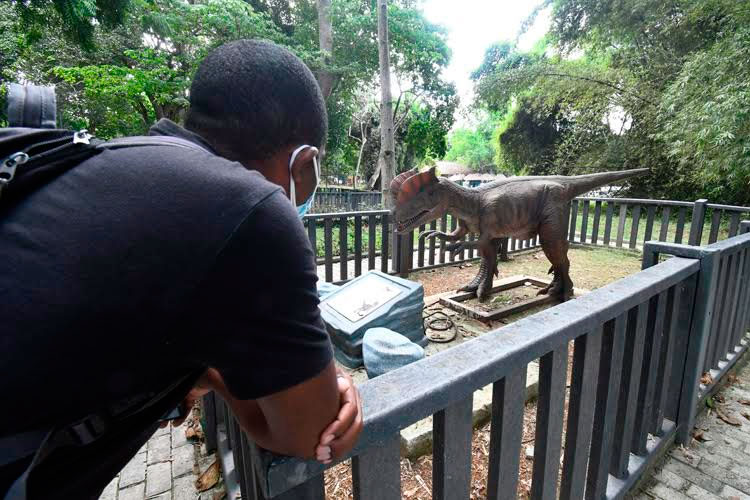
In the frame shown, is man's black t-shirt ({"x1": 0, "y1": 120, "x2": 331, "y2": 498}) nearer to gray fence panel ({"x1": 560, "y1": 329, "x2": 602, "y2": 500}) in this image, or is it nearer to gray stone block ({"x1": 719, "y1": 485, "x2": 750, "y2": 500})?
gray fence panel ({"x1": 560, "y1": 329, "x2": 602, "y2": 500})

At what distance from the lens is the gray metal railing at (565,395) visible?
2.84 feet

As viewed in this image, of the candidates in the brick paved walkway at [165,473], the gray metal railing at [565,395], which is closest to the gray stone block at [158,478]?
the brick paved walkway at [165,473]

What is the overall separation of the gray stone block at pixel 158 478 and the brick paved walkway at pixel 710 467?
2437mm

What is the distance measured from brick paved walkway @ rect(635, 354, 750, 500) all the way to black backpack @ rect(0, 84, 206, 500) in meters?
2.34

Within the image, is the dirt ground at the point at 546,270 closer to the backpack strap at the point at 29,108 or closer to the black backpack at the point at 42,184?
the black backpack at the point at 42,184

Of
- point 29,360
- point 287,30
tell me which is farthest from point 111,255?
point 287,30

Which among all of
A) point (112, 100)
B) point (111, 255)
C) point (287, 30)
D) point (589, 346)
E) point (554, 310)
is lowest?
point (589, 346)

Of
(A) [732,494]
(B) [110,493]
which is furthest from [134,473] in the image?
(A) [732,494]

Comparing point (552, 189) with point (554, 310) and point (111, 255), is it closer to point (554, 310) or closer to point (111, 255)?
point (554, 310)

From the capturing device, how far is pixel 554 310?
1.34 metres

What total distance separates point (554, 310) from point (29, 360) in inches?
53.4

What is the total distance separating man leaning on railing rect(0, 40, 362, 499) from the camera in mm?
547

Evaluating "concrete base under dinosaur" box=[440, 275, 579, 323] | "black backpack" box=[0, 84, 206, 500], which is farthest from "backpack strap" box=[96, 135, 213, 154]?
"concrete base under dinosaur" box=[440, 275, 579, 323]

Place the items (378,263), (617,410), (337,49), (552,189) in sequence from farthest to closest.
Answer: (337,49) < (378,263) < (552,189) < (617,410)
